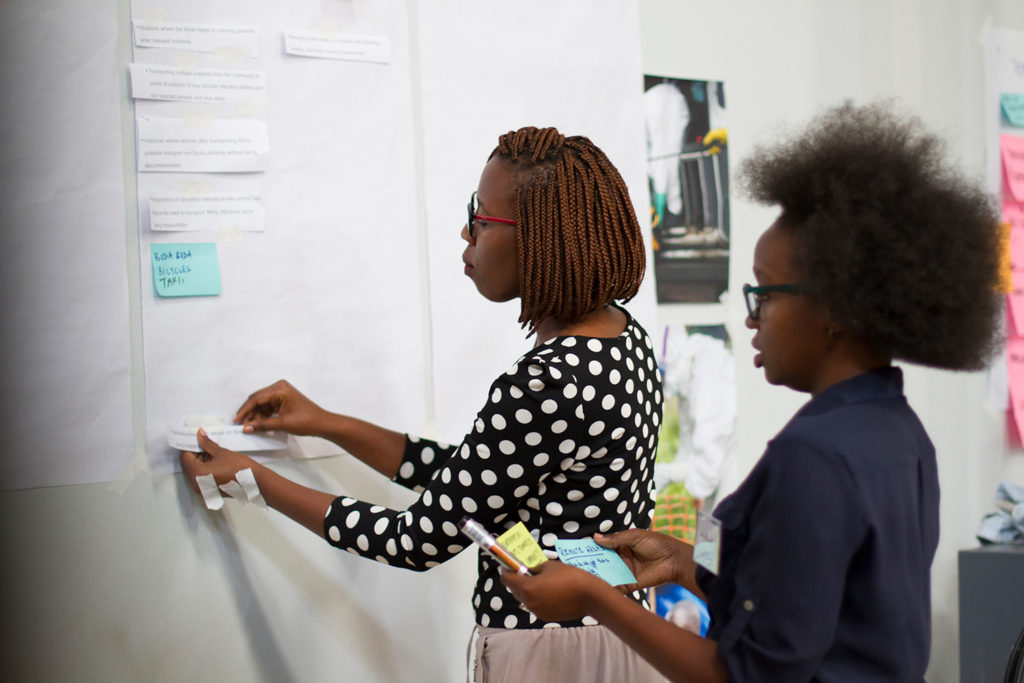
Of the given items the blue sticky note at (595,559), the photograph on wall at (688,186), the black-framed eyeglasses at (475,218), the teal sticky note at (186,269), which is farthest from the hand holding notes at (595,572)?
the photograph on wall at (688,186)

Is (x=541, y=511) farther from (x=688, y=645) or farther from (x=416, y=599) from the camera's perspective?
(x=416, y=599)

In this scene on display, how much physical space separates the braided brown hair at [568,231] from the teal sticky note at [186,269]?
1.71 feet

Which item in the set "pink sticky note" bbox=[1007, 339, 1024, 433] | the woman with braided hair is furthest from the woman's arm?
"pink sticky note" bbox=[1007, 339, 1024, 433]

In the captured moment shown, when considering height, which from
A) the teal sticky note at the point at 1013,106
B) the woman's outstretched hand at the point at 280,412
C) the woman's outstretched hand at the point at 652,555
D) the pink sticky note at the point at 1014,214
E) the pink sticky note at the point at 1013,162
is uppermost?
the teal sticky note at the point at 1013,106

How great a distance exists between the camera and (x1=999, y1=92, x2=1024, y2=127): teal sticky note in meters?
2.36

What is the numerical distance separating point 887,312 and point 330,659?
109cm

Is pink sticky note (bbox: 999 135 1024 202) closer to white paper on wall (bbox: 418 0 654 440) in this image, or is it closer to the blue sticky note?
white paper on wall (bbox: 418 0 654 440)

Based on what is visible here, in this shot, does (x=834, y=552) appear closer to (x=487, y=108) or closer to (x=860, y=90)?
(x=487, y=108)

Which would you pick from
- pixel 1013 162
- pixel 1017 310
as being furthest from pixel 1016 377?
pixel 1013 162

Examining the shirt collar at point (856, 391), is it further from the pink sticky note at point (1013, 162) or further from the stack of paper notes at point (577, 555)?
the pink sticky note at point (1013, 162)

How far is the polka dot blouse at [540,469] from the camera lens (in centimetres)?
103

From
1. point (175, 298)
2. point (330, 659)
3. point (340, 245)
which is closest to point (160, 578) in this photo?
point (330, 659)

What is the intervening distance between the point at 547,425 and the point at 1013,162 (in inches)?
76.8

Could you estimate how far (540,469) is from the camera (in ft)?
3.45
